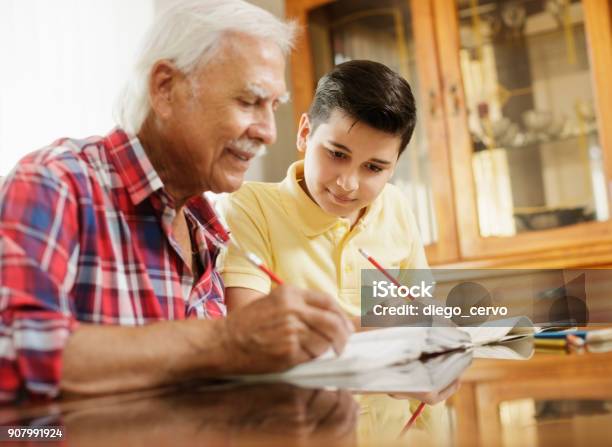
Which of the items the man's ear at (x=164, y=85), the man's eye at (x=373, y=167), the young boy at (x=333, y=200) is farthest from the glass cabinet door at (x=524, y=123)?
the man's ear at (x=164, y=85)

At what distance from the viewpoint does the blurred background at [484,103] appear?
241cm

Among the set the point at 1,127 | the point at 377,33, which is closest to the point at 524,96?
the point at 377,33

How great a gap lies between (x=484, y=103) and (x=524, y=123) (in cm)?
17

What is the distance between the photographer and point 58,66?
2275 mm

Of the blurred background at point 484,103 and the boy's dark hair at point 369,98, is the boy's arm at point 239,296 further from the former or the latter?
the blurred background at point 484,103

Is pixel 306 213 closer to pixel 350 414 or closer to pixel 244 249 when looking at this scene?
pixel 244 249

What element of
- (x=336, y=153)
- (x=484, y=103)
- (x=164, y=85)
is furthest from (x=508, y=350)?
(x=484, y=103)

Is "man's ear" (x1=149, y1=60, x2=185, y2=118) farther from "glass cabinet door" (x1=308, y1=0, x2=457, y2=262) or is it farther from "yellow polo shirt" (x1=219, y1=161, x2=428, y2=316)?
"glass cabinet door" (x1=308, y1=0, x2=457, y2=262)

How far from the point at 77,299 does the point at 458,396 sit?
0.52 m

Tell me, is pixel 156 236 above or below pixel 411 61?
below

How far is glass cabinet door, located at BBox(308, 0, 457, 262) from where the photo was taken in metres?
2.80

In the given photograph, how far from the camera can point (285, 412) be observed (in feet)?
1.72

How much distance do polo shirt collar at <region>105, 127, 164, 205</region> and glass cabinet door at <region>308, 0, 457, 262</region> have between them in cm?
191

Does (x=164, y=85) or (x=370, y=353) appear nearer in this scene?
(x=370, y=353)
